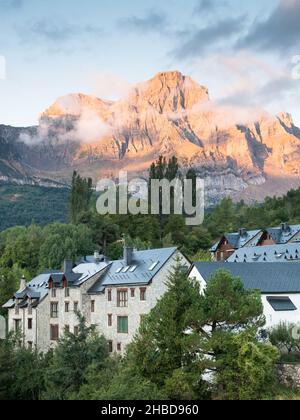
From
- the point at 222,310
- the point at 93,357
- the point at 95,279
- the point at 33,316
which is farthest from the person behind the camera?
the point at 33,316

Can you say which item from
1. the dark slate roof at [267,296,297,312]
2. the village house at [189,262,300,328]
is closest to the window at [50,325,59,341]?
the village house at [189,262,300,328]

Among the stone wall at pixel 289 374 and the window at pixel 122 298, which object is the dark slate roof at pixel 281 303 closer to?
the stone wall at pixel 289 374

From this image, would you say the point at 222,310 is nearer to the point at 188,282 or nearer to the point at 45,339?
the point at 188,282

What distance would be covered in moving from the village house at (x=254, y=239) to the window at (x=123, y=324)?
117ft

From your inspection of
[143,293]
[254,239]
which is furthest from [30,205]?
[143,293]

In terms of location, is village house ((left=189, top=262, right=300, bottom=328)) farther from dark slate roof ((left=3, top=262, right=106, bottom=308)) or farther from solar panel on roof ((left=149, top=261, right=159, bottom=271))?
dark slate roof ((left=3, top=262, right=106, bottom=308))

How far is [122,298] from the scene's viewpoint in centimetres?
5003

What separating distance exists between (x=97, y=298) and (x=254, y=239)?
39.2m

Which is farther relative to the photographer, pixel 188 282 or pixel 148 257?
pixel 148 257

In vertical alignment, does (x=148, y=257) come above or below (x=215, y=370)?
above

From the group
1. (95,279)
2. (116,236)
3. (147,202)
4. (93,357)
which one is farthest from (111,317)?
(147,202)

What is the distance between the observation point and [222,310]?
Result: 109 feet

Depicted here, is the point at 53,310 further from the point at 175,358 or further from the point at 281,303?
the point at 175,358

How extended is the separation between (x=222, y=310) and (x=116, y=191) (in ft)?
255
